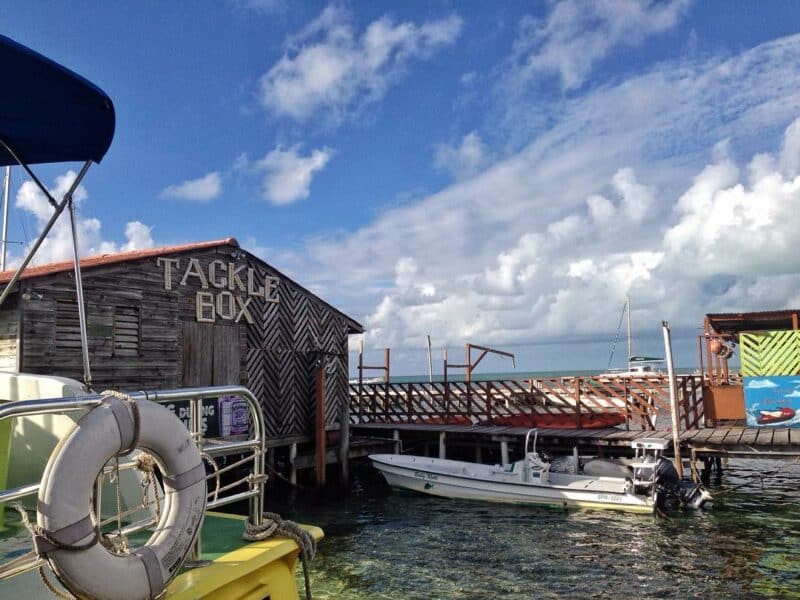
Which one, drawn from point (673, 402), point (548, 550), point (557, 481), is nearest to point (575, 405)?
point (673, 402)

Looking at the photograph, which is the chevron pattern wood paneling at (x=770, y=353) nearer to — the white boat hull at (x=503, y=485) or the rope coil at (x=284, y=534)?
the white boat hull at (x=503, y=485)

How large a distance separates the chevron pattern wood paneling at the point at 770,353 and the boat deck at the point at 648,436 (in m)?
1.67

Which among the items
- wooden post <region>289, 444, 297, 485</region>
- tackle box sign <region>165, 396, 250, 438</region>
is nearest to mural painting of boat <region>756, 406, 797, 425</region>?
wooden post <region>289, 444, 297, 485</region>

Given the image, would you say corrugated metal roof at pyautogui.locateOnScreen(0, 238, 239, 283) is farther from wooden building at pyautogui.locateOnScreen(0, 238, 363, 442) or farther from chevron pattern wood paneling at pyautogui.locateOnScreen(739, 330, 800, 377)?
chevron pattern wood paneling at pyautogui.locateOnScreen(739, 330, 800, 377)

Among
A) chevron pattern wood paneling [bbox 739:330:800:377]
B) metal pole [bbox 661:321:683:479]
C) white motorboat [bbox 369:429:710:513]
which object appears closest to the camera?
white motorboat [bbox 369:429:710:513]

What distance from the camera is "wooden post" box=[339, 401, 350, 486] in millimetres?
18547

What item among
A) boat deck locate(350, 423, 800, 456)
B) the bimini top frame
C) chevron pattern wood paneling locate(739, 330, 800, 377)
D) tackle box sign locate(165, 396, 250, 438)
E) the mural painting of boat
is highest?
the bimini top frame

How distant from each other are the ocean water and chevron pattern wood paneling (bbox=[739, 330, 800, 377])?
11.1ft

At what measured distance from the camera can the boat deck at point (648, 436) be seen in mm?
15414

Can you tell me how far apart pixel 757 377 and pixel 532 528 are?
8.81 meters

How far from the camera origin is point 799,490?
17.2 meters

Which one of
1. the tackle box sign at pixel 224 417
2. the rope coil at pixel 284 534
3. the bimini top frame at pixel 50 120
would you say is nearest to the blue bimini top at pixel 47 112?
the bimini top frame at pixel 50 120

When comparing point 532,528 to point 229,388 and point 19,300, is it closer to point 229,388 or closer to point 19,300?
point 229,388

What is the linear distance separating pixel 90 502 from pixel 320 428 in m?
14.8
